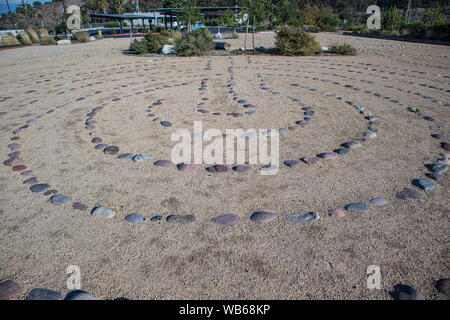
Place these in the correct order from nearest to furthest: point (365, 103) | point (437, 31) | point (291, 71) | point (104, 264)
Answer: point (104, 264), point (365, 103), point (291, 71), point (437, 31)

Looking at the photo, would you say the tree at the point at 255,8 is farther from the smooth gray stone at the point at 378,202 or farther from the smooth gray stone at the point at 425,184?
the smooth gray stone at the point at 378,202

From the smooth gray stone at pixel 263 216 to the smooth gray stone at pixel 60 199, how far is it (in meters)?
1.81

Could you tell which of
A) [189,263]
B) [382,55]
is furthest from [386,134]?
[382,55]

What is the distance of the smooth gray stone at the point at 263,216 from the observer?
103 inches

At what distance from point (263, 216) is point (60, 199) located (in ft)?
6.55

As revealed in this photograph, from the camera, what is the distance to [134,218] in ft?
8.71

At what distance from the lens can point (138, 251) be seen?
7.50 ft

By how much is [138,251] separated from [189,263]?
Result: 0.43 meters

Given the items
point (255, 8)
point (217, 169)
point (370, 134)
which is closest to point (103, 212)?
point (217, 169)

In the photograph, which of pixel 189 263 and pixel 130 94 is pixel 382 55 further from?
pixel 189 263

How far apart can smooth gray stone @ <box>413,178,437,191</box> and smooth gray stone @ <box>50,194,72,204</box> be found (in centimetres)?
353

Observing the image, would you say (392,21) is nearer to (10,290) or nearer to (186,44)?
(186,44)

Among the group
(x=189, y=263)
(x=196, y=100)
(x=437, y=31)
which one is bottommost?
(x=189, y=263)

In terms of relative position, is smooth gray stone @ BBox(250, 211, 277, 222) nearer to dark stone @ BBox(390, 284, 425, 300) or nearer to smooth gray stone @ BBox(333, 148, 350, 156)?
dark stone @ BBox(390, 284, 425, 300)
